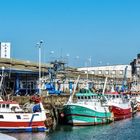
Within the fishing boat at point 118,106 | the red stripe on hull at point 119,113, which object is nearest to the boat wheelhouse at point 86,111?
the fishing boat at point 118,106

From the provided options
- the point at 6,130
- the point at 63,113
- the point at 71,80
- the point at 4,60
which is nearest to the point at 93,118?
the point at 63,113

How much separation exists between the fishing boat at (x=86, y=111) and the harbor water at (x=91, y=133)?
4.29ft

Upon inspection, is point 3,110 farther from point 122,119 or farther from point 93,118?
point 122,119

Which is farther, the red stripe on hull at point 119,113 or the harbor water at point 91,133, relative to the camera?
the red stripe on hull at point 119,113

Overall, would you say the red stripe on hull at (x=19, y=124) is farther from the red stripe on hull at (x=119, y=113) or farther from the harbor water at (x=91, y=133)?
the red stripe on hull at (x=119, y=113)

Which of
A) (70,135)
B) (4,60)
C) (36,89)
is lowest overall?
(70,135)

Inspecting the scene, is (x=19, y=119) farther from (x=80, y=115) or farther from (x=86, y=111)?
(x=86, y=111)

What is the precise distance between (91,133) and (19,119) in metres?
7.92

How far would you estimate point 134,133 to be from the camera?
5056 cm

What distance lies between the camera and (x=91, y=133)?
Result: 5028 cm

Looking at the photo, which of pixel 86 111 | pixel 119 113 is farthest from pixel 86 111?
pixel 119 113

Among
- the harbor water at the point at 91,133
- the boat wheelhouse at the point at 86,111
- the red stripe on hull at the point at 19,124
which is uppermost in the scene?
the boat wheelhouse at the point at 86,111

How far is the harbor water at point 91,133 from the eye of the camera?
152ft

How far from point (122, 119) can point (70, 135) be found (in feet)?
66.5
